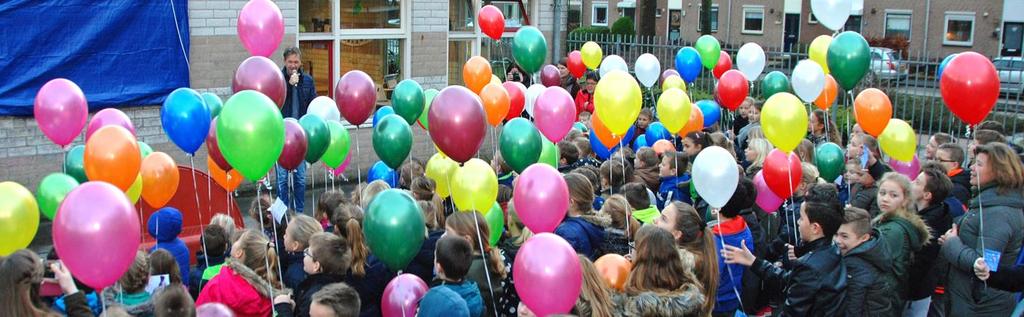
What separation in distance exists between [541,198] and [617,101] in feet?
7.67

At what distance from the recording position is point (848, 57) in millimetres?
7301

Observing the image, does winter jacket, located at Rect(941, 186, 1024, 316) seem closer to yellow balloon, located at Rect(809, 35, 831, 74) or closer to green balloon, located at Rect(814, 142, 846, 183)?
green balloon, located at Rect(814, 142, 846, 183)

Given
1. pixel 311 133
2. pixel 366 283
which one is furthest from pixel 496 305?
pixel 311 133

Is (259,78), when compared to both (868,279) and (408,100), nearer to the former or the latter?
(408,100)

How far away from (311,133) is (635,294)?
3.02m

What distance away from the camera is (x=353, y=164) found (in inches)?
458

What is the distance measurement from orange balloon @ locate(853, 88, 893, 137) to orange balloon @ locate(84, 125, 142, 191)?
17.3 ft

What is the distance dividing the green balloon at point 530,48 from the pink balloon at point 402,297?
216 inches

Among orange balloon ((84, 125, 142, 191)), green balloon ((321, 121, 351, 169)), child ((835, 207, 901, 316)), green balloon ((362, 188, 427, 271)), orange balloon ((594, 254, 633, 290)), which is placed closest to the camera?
green balloon ((362, 188, 427, 271))

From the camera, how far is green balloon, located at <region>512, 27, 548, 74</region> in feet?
31.3

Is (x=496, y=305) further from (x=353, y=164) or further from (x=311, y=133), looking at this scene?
(x=353, y=164)

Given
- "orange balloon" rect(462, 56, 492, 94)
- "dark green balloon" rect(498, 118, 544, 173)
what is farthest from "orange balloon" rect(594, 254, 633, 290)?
"orange balloon" rect(462, 56, 492, 94)

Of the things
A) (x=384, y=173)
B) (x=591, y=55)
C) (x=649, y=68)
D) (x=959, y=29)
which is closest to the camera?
(x=384, y=173)

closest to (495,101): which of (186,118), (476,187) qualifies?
(476,187)
